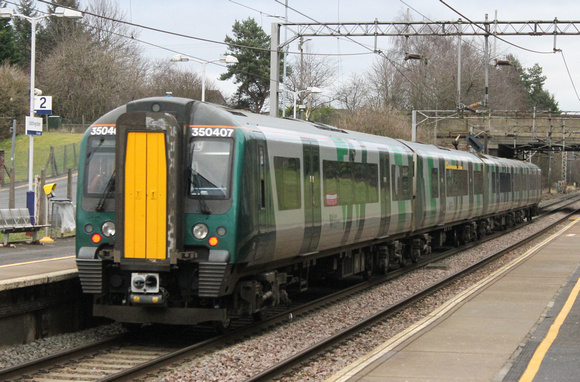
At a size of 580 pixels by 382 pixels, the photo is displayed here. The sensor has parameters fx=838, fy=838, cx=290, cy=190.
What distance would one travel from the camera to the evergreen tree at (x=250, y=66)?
209 feet

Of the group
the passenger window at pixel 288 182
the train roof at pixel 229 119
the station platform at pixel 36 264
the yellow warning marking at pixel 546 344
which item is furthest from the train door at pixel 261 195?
the yellow warning marking at pixel 546 344

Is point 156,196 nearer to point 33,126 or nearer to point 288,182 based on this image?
point 288,182

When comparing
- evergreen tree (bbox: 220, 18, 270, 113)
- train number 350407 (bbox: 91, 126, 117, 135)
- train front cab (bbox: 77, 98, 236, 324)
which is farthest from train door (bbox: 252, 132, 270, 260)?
evergreen tree (bbox: 220, 18, 270, 113)

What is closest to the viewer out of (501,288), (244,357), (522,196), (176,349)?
(244,357)

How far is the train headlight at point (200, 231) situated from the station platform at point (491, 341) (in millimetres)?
2310

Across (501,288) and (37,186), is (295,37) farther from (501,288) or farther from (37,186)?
(501,288)

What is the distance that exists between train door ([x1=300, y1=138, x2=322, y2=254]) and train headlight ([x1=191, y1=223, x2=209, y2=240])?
99.5 inches

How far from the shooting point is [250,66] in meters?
63.4

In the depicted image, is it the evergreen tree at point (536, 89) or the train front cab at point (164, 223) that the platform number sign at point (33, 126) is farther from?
the evergreen tree at point (536, 89)

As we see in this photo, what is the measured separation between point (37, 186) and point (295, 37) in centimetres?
888

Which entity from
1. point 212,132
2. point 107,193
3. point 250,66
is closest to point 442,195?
point 212,132

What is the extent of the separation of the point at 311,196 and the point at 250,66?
5215cm

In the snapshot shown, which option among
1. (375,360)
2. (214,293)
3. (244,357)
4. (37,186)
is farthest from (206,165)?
(37,186)

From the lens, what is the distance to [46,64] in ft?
220
